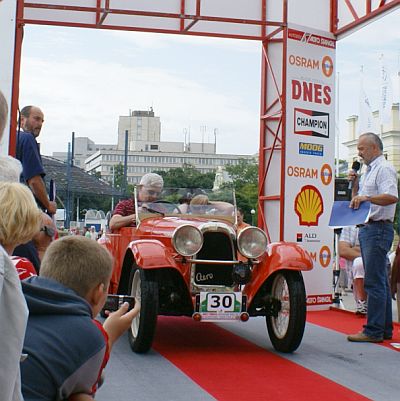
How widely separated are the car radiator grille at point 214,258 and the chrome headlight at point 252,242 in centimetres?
13

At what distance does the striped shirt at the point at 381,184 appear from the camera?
608 centimetres

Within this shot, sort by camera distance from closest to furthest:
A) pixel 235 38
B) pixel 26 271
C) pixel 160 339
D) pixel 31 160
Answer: pixel 26 271 → pixel 31 160 → pixel 160 339 → pixel 235 38

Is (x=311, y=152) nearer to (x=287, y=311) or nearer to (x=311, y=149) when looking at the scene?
(x=311, y=149)

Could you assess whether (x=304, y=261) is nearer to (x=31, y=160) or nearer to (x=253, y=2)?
(x=31, y=160)

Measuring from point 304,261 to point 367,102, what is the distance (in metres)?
26.4

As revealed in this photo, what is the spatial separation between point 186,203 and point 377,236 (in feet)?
6.10

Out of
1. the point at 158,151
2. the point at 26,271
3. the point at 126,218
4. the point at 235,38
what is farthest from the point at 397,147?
the point at 158,151

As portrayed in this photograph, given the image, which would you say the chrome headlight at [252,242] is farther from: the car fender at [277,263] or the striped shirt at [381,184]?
the striped shirt at [381,184]

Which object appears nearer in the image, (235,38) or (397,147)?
(235,38)

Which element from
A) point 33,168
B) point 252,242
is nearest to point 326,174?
point 252,242

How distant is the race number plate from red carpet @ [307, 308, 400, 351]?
1.61 meters

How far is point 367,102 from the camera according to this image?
1203 inches

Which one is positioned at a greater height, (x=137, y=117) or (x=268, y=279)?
(x=137, y=117)

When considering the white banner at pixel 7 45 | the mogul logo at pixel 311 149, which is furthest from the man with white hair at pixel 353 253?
the white banner at pixel 7 45
